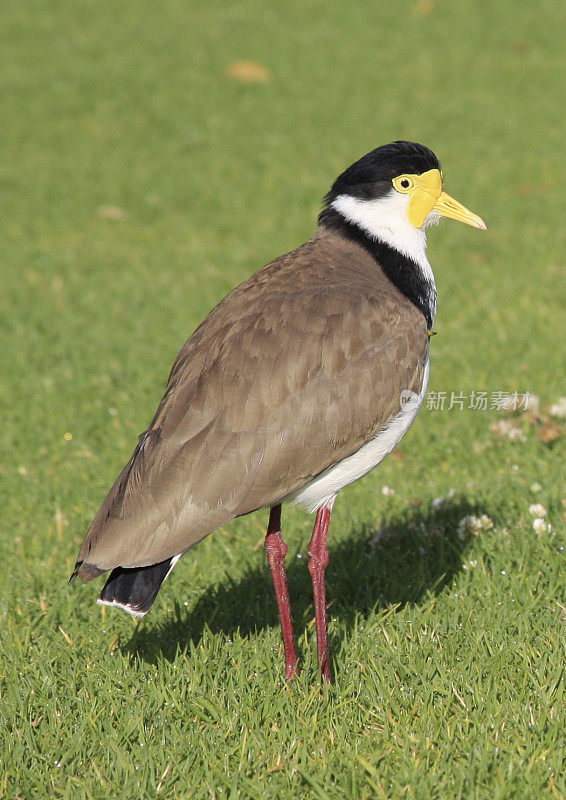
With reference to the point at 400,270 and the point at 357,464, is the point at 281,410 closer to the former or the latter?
the point at 357,464

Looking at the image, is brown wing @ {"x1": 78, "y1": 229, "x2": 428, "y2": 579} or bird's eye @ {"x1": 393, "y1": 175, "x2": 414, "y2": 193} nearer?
brown wing @ {"x1": 78, "y1": 229, "x2": 428, "y2": 579}

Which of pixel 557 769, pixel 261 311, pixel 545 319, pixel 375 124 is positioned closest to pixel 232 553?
pixel 261 311

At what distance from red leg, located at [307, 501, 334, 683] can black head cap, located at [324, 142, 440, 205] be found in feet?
4.72

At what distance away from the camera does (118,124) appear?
42.7 feet

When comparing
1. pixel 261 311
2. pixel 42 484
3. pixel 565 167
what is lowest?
pixel 565 167

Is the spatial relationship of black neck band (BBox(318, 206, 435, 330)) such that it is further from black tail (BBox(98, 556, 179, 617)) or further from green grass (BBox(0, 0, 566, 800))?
black tail (BBox(98, 556, 179, 617))

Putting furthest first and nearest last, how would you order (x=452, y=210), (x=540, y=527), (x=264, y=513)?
(x=264, y=513), (x=540, y=527), (x=452, y=210)

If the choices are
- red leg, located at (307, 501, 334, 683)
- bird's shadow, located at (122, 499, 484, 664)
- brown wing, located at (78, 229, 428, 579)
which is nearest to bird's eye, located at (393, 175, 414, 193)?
brown wing, located at (78, 229, 428, 579)

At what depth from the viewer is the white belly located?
13.0 ft

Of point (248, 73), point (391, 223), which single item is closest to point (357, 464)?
point (391, 223)

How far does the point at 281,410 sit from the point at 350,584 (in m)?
1.35

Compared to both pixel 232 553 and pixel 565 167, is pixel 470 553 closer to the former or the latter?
pixel 232 553

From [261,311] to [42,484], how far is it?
2549mm

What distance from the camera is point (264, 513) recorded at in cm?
575
